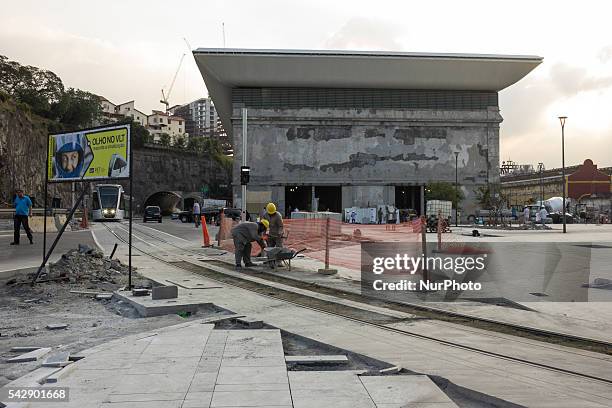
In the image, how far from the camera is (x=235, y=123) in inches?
2729

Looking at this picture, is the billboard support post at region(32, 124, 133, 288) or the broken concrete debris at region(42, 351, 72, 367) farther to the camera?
the billboard support post at region(32, 124, 133, 288)

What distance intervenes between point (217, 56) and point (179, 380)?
66.2m

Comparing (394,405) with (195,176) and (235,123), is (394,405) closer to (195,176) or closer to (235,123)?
(235,123)

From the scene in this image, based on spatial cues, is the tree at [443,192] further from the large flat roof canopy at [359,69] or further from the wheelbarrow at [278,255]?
the wheelbarrow at [278,255]

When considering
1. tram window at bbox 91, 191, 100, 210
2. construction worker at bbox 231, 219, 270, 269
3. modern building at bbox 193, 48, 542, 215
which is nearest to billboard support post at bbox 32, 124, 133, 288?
construction worker at bbox 231, 219, 270, 269

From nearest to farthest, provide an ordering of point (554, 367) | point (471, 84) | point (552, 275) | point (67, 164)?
point (554, 367)
point (67, 164)
point (552, 275)
point (471, 84)

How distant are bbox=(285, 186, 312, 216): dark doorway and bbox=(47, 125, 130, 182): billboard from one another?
62794mm

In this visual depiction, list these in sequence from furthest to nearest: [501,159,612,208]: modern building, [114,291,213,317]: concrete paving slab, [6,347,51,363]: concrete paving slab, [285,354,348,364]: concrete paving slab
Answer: [501,159,612,208]: modern building < [114,291,213,317]: concrete paving slab < [6,347,51,363]: concrete paving slab < [285,354,348,364]: concrete paving slab

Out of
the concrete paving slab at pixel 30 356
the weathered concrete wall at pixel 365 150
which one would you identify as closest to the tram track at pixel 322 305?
the concrete paving slab at pixel 30 356

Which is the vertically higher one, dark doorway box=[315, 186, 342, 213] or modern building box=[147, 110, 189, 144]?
modern building box=[147, 110, 189, 144]

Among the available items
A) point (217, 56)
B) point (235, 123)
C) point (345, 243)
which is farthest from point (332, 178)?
point (345, 243)

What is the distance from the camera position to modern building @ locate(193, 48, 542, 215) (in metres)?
69.2

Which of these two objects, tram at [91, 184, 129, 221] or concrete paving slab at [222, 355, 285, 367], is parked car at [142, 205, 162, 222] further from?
concrete paving slab at [222, 355, 285, 367]

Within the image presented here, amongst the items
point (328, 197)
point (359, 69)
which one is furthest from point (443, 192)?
point (359, 69)
